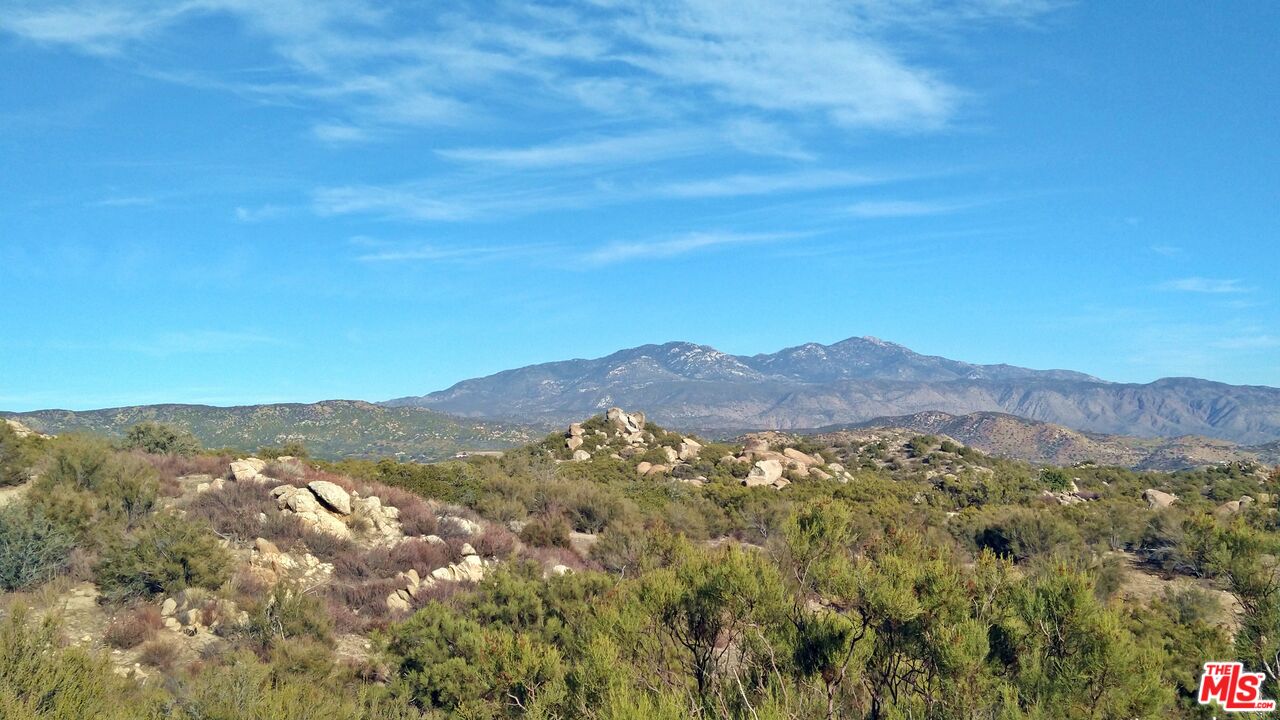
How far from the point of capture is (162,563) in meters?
13.4

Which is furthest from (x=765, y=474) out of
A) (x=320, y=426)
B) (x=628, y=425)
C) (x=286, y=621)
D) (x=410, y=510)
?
(x=320, y=426)

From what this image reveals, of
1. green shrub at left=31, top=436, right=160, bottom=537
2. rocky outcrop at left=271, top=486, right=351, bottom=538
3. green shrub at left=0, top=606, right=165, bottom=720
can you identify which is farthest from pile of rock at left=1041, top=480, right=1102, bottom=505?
green shrub at left=0, top=606, right=165, bottom=720

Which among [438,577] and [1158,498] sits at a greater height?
[1158,498]

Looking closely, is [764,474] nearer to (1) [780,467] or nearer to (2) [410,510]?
(1) [780,467]

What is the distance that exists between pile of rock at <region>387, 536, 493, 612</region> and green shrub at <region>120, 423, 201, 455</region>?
16.6m

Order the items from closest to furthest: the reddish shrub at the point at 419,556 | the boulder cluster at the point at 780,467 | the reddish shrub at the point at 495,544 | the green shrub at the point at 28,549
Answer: the green shrub at the point at 28,549, the reddish shrub at the point at 419,556, the reddish shrub at the point at 495,544, the boulder cluster at the point at 780,467

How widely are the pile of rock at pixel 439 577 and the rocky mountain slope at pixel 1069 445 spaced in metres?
86.7

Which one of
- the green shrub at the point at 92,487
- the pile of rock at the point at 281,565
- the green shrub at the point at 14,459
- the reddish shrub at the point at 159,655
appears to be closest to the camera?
the reddish shrub at the point at 159,655

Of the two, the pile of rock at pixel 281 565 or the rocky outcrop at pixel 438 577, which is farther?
the pile of rock at pixel 281 565

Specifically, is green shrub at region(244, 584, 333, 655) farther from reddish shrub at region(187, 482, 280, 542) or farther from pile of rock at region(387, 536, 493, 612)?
reddish shrub at region(187, 482, 280, 542)

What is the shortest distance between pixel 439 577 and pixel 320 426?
10601cm

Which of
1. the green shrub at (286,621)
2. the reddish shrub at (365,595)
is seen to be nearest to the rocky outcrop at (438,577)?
the reddish shrub at (365,595)

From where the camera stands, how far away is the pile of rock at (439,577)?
14.6m

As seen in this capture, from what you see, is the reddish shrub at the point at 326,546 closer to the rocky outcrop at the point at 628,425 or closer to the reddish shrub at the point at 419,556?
the reddish shrub at the point at 419,556
